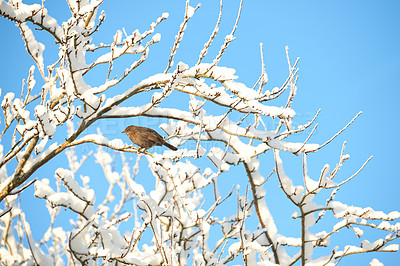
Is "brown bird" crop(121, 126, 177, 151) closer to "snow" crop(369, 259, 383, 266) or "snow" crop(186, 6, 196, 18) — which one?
"snow" crop(186, 6, 196, 18)

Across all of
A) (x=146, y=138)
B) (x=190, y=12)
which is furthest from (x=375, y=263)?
(x=190, y=12)

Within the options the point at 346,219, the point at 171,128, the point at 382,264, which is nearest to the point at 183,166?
the point at 171,128

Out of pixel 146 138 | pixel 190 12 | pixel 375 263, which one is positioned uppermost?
pixel 190 12

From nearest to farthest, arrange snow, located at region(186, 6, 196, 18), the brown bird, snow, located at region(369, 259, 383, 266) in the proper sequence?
snow, located at region(186, 6, 196, 18) → the brown bird → snow, located at region(369, 259, 383, 266)

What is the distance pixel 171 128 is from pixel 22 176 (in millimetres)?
1538

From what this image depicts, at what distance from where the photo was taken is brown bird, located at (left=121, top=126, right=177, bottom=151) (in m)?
3.93

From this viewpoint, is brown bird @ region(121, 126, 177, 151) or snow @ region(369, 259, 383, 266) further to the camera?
snow @ region(369, 259, 383, 266)

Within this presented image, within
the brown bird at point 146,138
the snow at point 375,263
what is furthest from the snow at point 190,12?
the snow at point 375,263

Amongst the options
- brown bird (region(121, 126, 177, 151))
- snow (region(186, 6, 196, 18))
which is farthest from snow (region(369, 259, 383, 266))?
snow (region(186, 6, 196, 18))

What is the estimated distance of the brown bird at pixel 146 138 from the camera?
3.93m

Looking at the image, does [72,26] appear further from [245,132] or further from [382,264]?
[382,264]

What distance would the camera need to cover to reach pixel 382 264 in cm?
445

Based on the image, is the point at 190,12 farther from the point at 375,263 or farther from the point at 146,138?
the point at 375,263

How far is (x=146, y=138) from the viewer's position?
3.99 meters
